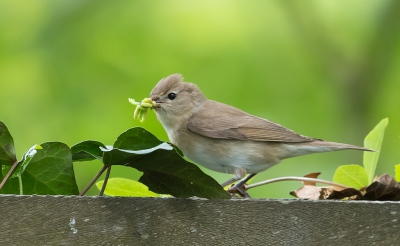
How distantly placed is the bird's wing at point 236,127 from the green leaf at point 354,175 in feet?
4.25

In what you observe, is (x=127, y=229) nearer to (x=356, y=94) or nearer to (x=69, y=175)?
(x=69, y=175)

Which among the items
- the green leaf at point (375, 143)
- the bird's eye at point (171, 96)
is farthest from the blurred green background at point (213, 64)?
the green leaf at point (375, 143)

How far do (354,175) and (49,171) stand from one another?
47.9 inches

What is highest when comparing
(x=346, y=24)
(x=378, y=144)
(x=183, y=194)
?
(x=346, y=24)

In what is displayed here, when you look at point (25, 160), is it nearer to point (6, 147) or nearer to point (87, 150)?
point (6, 147)

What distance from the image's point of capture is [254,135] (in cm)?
369

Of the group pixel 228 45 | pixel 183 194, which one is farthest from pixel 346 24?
pixel 183 194

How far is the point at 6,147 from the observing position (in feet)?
5.68

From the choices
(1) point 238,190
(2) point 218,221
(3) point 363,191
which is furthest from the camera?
(1) point 238,190

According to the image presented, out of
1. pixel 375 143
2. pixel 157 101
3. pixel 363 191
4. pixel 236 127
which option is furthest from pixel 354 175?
pixel 157 101

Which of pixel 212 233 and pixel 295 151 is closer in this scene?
pixel 212 233

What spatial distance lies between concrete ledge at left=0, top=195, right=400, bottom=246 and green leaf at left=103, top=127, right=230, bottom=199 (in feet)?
0.13

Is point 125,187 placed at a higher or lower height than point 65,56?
lower

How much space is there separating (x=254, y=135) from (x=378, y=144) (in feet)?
4.11
